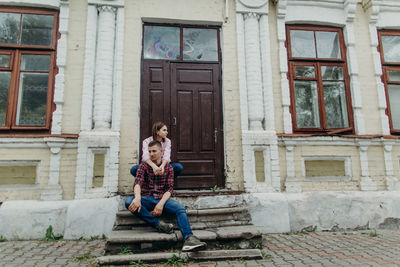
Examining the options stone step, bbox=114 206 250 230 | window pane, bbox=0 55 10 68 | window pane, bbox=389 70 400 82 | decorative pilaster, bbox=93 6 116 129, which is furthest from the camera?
window pane, bbox=389 70 400 82

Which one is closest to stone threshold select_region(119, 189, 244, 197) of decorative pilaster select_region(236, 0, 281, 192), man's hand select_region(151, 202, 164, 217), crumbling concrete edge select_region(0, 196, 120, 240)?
decorative pilaster select_region(236, 0, 281, 192)

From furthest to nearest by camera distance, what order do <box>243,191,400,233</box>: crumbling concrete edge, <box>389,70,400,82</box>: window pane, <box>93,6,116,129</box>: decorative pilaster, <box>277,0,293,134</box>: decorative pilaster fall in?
<box>389,70,400,82</box>: window pane, <box>277,0,293,134</box>: decorative pilaster, <box>93,6,116,129</box>: decorative pilaster, <box>243,191,400,233</box>: crumbling concrete edge

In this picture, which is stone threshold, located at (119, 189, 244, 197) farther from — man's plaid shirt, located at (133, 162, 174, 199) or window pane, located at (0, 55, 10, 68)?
window pane, located at (0, 55, 10, 68)

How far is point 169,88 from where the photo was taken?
4.91 m

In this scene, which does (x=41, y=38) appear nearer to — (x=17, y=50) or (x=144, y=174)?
(x=17, y=50)

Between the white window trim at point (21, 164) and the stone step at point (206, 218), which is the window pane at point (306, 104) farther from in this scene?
the white window trim at point (21, 164)

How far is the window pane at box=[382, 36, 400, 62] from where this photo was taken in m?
5.61

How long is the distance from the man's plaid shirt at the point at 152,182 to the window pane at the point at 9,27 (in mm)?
3433

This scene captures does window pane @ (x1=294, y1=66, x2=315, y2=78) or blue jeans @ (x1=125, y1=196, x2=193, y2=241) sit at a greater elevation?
window pane @ (x1=294, y1=66, x2=315, y2=78)


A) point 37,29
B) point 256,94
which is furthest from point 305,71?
point 37,29

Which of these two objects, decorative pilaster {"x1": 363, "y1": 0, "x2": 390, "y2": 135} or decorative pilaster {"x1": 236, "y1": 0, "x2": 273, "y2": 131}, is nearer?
decorative pilaster {"x1": 236, "y1": 0, "x2": 273, "y2": 131}

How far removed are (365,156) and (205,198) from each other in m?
3.15

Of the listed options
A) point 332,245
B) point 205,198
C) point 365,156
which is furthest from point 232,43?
point 332,245

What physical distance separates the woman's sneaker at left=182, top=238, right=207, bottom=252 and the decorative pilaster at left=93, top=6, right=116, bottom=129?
242cm
